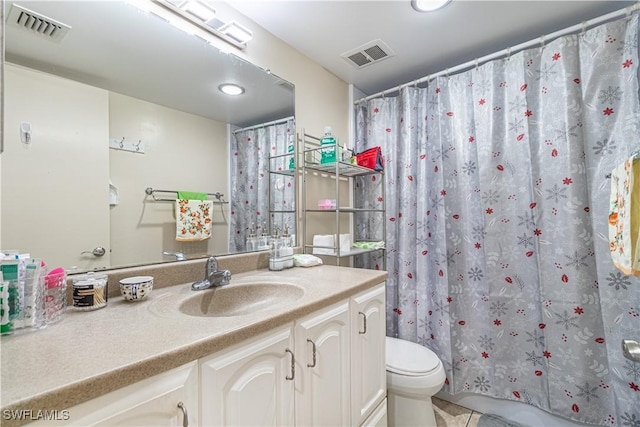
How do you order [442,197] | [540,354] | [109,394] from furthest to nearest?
A: [442,197] < [540,354] < [109,394]

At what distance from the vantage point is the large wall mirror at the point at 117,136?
0.86m

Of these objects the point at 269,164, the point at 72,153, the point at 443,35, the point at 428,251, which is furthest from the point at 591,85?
the point at 72,153

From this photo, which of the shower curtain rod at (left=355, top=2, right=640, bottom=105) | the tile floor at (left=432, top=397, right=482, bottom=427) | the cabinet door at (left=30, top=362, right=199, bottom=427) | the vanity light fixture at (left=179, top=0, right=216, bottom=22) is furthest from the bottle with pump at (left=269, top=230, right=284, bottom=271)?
the shower curtain rod at (left=355, top=2, right=640, bottom=105)

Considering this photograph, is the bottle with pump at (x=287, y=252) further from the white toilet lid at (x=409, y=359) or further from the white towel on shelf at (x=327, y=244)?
the white toilet lid at (x=409, y=359)

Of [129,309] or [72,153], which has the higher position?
[72,153]

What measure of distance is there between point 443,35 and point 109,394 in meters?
2.14

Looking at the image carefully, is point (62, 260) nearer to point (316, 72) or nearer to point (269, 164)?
point (269, 164)

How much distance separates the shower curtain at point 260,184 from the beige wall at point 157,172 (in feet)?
0.23

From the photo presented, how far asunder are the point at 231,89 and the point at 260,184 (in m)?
0.51

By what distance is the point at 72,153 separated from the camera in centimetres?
94

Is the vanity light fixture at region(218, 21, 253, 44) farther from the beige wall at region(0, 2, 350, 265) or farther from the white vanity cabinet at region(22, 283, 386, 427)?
the white vanity cabinet at region(22, 283, 386, 427)

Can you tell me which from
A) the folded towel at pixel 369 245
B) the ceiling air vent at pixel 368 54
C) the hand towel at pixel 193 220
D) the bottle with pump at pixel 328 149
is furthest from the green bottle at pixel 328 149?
the hand towel at pixel 193 220

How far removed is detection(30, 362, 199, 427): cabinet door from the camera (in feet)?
1.54

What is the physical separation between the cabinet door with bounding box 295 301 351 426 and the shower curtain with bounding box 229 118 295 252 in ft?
2.22
